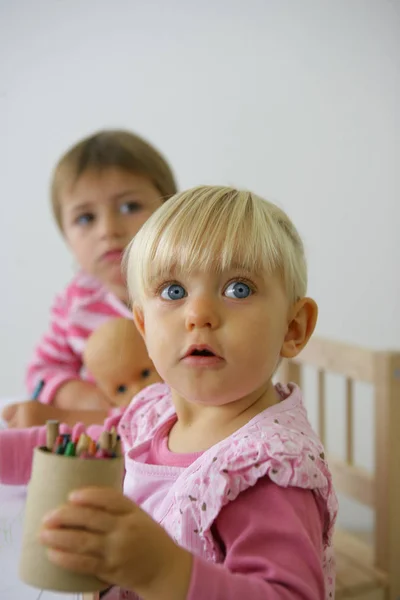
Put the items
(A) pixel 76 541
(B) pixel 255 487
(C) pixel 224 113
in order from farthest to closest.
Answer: (C) pixel 224 113, (B) pixel 255 487, (A) pixel 76 541

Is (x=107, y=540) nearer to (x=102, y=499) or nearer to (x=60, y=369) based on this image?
(x=102, y=499)

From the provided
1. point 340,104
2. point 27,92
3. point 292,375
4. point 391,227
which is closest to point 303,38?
point 340,104

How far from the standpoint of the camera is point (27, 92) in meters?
1.59

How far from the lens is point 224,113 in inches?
65.2

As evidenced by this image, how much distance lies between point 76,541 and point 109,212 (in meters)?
0.69

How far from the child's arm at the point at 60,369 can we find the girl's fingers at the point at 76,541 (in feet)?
1.98

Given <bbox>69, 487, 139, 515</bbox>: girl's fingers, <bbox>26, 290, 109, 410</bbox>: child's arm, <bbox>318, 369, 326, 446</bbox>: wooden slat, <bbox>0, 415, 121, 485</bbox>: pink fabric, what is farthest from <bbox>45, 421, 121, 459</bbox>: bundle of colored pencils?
<bbox>318, 369, 326, 446</bbox>: wooden slat

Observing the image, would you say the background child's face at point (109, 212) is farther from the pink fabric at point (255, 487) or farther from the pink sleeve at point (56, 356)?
the pink fabric at point (255, 487)

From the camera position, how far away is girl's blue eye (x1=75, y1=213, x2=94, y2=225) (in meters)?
1.08

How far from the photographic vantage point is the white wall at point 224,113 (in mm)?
1580

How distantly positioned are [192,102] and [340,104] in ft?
1.13

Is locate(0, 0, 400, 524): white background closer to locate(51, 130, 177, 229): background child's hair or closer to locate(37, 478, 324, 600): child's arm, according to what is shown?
locate(51, 130, 177, 229): background child's hair

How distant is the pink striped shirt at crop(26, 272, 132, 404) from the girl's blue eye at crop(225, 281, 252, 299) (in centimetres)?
49

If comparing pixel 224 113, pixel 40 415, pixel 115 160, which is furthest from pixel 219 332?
pixel 224 113
